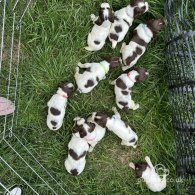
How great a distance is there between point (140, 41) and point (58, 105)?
82 cm

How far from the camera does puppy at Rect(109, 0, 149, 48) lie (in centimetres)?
359

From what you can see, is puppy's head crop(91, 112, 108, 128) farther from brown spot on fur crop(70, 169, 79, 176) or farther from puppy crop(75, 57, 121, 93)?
brown spot on fur crop(70, 169, 79, 176)

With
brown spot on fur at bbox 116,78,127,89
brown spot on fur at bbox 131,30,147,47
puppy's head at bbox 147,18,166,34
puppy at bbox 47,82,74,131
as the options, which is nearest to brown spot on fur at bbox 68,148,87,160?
puppy at bbox 47,82,74,131

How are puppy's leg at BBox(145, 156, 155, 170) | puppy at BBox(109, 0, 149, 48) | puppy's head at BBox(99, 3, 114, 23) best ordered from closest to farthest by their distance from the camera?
puppy's head at BBox(99, 3, 114, 23), puppy at BBox(109, 0, 149, 48), puppy's leg at BBox(145, 156, 155, 170)

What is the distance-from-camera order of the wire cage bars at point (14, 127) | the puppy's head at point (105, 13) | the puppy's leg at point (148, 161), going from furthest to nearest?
the puppy's leg at point (148, 161)
the wire cage bars at point (14, 127)
the puppy's head at point (105, 13)

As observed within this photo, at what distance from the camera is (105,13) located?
3.49m

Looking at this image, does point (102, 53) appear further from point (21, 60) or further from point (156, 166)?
point (156, 166)

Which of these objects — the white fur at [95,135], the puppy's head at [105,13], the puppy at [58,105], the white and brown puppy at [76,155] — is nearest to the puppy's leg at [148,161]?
the white fur at [95,135]

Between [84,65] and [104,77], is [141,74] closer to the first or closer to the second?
[104,77]

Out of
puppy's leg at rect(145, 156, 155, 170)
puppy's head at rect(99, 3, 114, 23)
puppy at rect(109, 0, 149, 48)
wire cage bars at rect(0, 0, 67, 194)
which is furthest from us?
puppy's leg at rect(145, 156, 155, 170)

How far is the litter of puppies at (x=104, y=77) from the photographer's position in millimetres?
3551

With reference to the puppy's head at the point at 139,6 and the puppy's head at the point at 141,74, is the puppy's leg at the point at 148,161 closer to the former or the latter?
the puppy's head at the point at 141,74

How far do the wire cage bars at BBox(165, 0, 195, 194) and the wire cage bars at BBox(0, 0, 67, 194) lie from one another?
101 centimetres

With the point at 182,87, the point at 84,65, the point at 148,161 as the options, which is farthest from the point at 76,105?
the point at 182,87
